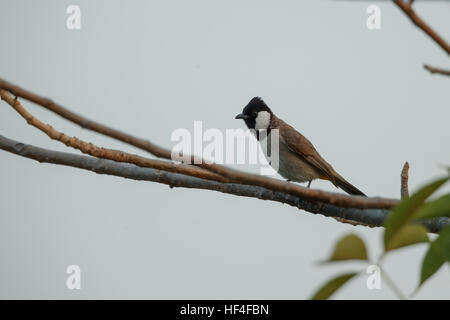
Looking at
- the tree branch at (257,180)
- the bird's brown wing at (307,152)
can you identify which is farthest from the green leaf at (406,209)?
the bird's brown wing at (307,152)

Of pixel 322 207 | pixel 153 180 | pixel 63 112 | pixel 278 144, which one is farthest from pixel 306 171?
pixel 63 112

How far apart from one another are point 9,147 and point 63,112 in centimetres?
105

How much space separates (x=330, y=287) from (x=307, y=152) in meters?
4.76

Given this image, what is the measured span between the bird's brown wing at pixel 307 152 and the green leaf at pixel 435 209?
4.48 m

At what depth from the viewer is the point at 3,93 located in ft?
7.12

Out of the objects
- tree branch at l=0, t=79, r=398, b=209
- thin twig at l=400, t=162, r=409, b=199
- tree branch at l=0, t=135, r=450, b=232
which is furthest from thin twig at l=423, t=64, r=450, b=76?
thin twig at l=400, t=162, r=409, b=199

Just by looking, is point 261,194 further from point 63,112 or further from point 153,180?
point 63,112

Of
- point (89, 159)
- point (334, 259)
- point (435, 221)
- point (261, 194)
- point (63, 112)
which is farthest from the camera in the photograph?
point (261, 194)

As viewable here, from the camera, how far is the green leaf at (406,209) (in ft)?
2.33

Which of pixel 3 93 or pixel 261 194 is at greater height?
pixel 3 93

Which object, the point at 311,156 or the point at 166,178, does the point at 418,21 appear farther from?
the point at 311,156

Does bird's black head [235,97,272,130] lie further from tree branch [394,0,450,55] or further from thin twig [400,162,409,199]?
tree branch [394,0,450,55]

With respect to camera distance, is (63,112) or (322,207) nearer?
(63,112)

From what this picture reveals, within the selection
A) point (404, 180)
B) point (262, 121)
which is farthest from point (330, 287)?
point (262, 121)
